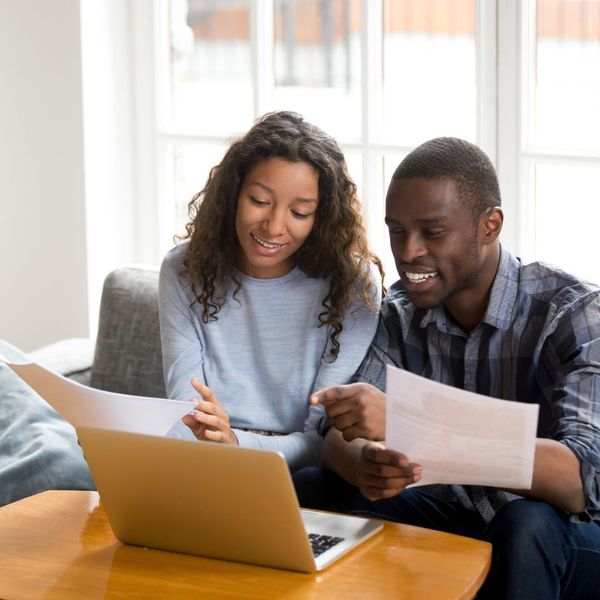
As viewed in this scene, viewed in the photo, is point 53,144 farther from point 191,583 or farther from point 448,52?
point 191,583

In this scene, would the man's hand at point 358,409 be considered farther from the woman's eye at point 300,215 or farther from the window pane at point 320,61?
the window pane at point 320,61

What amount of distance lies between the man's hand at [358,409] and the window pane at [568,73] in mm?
1150

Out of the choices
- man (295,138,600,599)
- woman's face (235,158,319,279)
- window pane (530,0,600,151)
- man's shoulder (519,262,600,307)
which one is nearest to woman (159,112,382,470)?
woman's face (235,158,319,279)

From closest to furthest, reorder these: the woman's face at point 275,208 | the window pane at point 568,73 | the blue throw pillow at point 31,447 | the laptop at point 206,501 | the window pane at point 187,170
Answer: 1. the laptop at point 206,501
2. the woman's face at point 275,208
3. the blue throw pillow at point 31,447
4. the window pane at point 568,73
5. the window pane at point 187,170

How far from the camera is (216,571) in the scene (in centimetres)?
165

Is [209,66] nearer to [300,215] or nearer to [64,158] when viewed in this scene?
[64,158]

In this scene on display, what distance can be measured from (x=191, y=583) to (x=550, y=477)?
22.3 inches

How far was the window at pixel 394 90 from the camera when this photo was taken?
2799 mm

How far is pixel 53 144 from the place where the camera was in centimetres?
339

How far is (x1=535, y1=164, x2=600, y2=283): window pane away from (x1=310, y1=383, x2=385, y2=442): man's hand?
41.6 inches

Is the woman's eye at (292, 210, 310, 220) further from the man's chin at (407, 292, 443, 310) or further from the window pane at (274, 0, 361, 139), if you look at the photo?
the window pane at (274, 0, 361, 139)

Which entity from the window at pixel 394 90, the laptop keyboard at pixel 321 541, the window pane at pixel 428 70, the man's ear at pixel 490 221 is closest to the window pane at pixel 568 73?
the window at pixel 394 90

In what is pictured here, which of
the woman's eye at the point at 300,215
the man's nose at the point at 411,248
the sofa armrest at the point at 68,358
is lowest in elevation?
the sofa armrest at the point at 68,358

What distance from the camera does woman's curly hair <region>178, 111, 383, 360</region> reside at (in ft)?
7.62
